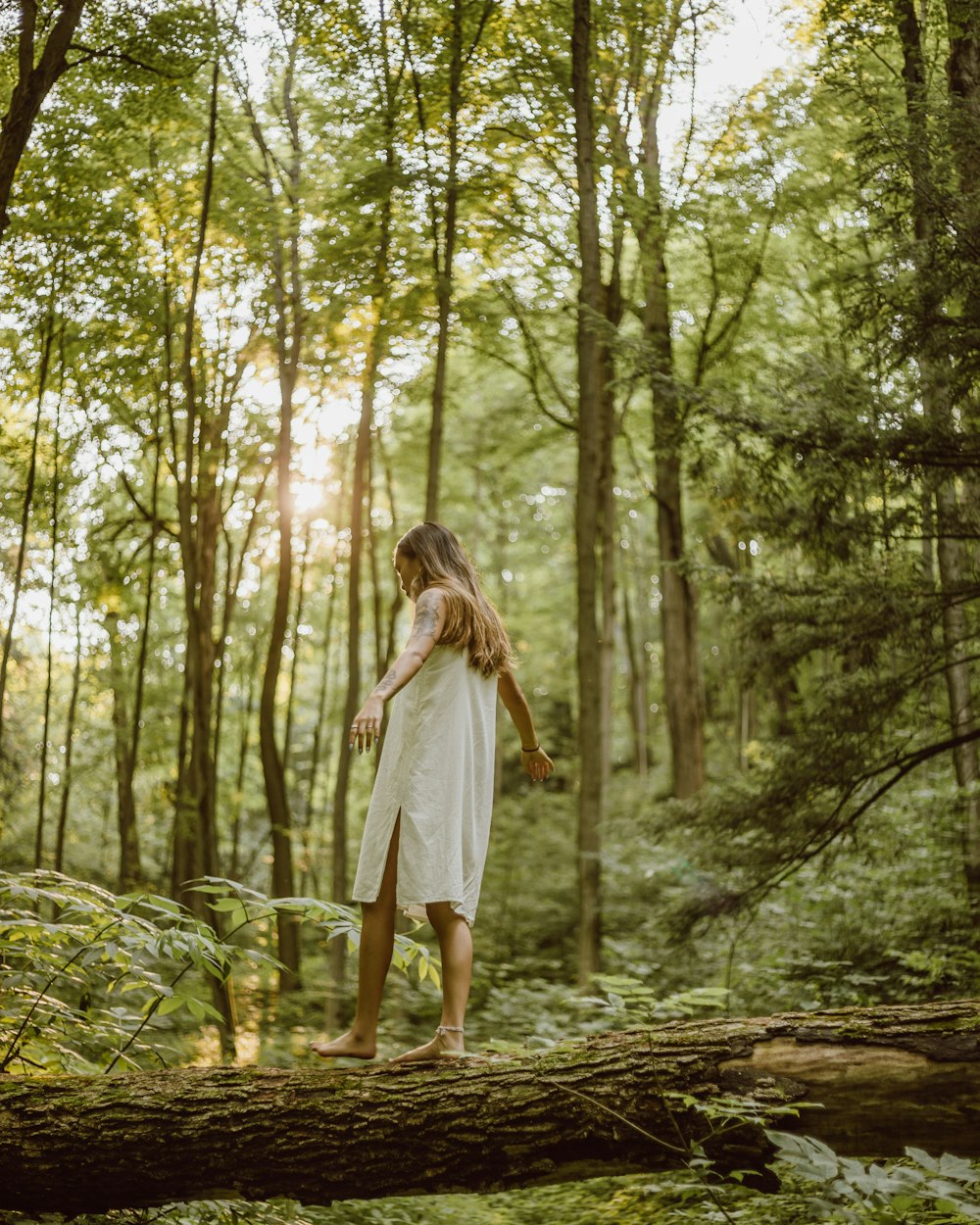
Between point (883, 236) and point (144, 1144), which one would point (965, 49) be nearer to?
point (883, 236)

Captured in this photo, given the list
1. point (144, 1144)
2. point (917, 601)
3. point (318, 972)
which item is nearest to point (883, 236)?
point (917, 601)

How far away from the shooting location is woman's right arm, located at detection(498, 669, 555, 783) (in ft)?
14.3

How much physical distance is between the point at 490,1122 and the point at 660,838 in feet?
18.8

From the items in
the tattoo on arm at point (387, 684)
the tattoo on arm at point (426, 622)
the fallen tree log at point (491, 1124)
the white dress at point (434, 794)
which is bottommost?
the fallen tree log at point (491, 1124)

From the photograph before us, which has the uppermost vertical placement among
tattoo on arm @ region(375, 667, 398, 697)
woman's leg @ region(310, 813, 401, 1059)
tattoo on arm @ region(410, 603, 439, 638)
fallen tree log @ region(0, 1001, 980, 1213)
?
tattoo on arm @ region(410, 603, 439, 638)

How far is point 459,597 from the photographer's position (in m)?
4.04

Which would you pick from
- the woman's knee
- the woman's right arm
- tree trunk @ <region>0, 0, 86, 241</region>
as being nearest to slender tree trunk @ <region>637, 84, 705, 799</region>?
tree trunk @ <region>0, 0, 86, 241</region>

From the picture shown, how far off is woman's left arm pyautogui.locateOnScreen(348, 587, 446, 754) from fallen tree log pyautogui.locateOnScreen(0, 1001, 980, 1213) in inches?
46.7

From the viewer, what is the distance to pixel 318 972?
1397cm

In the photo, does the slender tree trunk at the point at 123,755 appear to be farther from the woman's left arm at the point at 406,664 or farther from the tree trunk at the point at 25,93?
the woman's left arm at the point at 406,664

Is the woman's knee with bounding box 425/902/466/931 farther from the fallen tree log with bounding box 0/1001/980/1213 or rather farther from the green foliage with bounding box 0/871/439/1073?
the fallen tree log with bounding box 0/1001/980/1213

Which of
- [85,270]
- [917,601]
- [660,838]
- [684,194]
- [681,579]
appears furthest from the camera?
[681,579]

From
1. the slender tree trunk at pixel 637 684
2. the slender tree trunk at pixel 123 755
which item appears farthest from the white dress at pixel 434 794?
the slender tree trunk at pixel 637 684

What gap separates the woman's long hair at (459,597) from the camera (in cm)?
402
